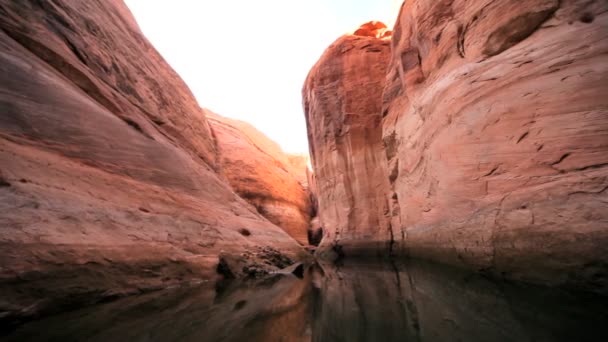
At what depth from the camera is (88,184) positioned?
491cm

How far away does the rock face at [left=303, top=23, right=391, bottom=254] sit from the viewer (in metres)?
11.3

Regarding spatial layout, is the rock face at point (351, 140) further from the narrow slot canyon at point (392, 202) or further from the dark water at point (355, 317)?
the dark water at point (355, 317)

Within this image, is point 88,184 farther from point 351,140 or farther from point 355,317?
point 351,140

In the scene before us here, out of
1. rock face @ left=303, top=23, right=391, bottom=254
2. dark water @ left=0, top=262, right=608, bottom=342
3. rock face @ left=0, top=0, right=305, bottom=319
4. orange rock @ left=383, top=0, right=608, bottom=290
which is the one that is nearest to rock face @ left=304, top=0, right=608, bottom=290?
orange rock @ left=383, top=0, right=608, bottom=290

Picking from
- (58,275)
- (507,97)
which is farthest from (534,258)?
(58,275)

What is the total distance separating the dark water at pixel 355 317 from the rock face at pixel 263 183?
49.1 ft

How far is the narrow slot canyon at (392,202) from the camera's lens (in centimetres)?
270

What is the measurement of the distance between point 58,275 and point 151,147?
4.48 metres

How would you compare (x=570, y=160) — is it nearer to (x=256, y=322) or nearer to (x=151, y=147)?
(x=256, y=322)

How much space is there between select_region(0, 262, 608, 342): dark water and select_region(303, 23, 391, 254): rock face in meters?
7.09

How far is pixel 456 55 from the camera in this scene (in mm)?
6316

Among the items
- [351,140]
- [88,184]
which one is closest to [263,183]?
[351,140]

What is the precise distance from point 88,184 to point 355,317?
5051mm

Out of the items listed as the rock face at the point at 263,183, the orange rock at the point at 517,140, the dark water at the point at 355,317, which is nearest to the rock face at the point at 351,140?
the orange rock at the point at 517,140
